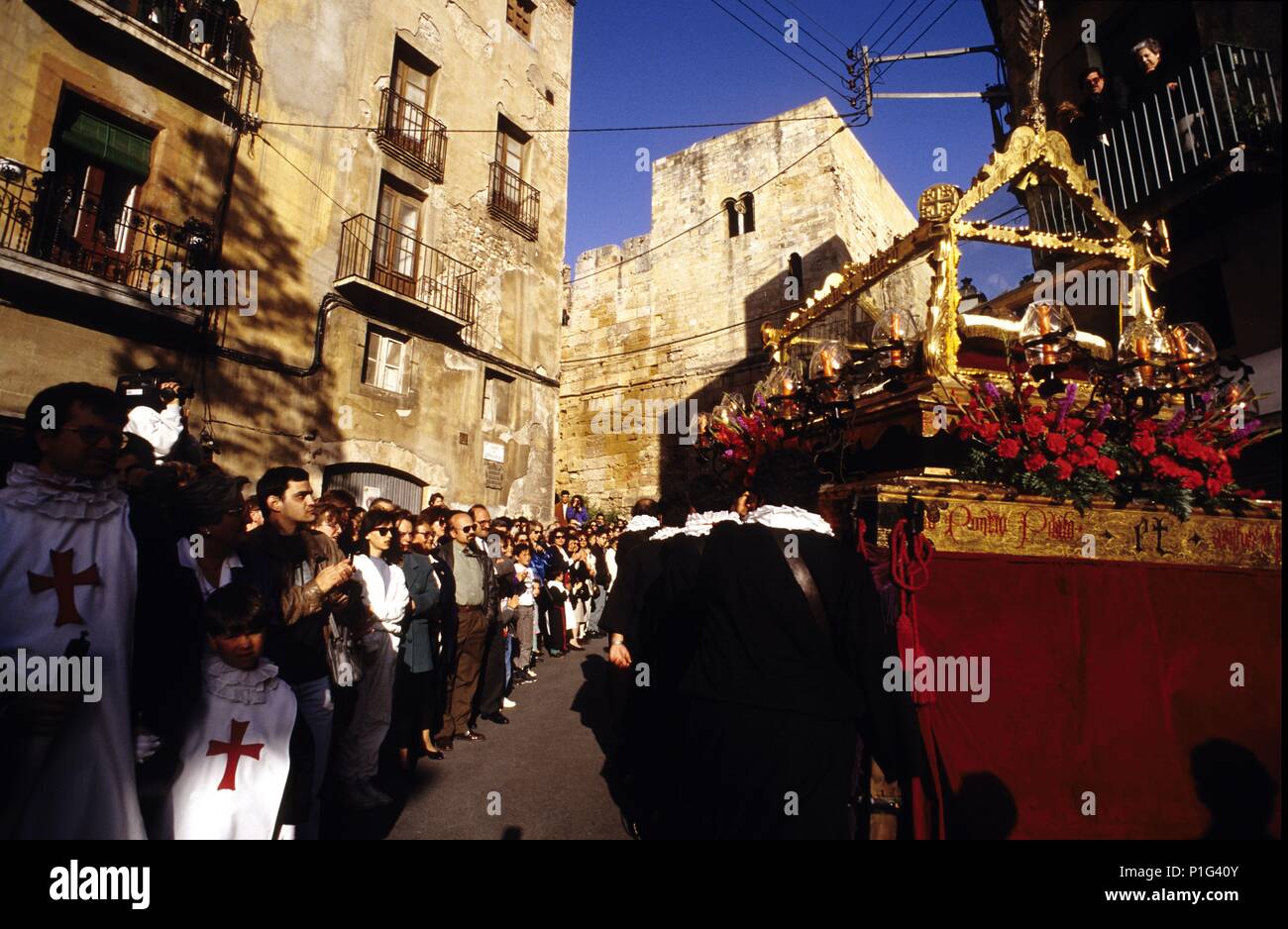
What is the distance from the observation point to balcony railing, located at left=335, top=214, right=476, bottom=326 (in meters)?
11.7

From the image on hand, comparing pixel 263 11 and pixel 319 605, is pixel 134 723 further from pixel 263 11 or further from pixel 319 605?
pixel 263 11

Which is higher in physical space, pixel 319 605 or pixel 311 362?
pixel 311 362

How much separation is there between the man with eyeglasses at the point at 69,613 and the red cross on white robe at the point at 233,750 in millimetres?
269

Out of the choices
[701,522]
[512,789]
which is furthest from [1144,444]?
[512,789]

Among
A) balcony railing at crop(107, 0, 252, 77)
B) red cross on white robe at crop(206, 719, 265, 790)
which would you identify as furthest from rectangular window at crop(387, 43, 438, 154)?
red cross on white robe at crop(206, 719, 265, 790)

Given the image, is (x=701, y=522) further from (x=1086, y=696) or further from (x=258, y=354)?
(x=258, y=354)

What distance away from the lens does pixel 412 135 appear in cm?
1311

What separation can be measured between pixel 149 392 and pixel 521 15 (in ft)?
48.6

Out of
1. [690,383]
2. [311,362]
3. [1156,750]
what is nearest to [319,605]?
[1156,750]

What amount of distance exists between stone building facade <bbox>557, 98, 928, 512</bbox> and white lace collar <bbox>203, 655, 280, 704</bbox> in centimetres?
1556

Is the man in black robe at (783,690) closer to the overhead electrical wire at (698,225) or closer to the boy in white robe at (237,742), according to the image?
the boy in white robe at (237,742)

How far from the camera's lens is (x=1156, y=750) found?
3193 millimetres

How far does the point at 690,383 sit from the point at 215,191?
1247 cm

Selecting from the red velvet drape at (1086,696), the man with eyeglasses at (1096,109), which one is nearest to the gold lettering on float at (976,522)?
the red velvet drape at (1086,696)
